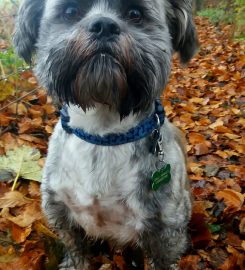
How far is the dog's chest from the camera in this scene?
242cm

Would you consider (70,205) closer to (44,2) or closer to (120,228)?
(120,228)

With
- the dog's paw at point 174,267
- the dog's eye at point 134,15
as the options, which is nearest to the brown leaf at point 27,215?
the dog's paw at point 174,267

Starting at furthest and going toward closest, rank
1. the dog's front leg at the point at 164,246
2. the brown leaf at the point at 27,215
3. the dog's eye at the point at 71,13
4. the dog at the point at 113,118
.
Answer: the brown leaf at the point at 27,215, the dog's front leg at the point at 164,246, the dog's eye at the point at 71,13, the dog at the point at 113,118

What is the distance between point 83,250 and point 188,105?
10.6ft

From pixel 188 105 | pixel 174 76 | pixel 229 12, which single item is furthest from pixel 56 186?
pixel 229 12

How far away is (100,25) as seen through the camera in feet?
6.23

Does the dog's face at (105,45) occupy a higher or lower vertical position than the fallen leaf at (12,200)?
higher

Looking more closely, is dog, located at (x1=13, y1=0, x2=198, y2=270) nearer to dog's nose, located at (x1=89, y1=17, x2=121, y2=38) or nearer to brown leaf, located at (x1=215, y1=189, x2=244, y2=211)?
dog's nose, located at (x1=89, y1=17, x2=121, y2=38)

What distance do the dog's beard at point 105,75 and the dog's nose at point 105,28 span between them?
0.13ft

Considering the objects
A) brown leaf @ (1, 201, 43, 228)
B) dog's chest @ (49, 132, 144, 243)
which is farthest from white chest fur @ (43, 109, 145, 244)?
brown leaf @ (1, 201, 43, 228)

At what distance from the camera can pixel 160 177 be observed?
2377 millimetres

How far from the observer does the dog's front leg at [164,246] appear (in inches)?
102

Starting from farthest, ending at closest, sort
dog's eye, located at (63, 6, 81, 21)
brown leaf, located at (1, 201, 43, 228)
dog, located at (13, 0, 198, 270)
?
brown leaf, located at (1, 201, 43, 228), dog's eye, located at (63, 6, 81, 21), dog, located at (13, 0, 198, 270)

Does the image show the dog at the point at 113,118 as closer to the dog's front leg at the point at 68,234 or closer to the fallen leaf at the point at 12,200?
the dog's front leg at the point at 68,234
